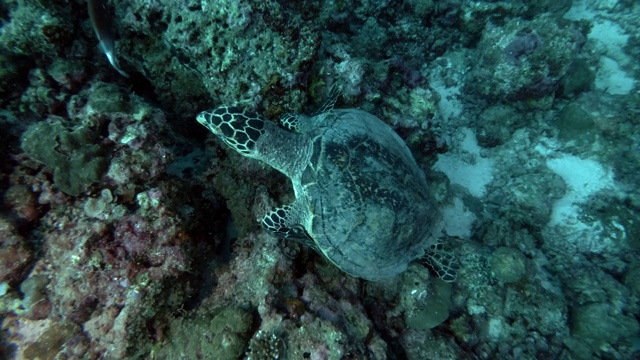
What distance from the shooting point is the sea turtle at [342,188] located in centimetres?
350

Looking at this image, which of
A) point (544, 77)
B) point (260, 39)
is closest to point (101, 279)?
point (260, 39)

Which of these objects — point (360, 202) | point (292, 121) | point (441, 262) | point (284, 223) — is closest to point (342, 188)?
point (360, 202)

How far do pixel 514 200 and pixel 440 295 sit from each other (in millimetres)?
2467

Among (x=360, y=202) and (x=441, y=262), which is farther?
(x=441, y=262)

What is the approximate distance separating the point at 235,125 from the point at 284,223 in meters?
1.30

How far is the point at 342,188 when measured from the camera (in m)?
3.51

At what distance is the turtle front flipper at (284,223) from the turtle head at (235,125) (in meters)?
0.83

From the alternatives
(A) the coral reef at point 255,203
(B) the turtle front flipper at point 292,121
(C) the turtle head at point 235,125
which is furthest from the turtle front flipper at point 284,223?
(B) the turtle front flipper at point 292,121

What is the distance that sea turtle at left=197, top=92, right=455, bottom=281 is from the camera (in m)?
3.50

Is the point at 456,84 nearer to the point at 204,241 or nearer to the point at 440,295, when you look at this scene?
the point at 440,295

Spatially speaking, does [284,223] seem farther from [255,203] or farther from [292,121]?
[292,121]

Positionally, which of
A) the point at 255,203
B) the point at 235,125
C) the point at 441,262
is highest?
the point at 235,125

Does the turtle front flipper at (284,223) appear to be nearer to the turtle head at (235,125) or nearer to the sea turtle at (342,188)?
the sea turtle at (342,188)

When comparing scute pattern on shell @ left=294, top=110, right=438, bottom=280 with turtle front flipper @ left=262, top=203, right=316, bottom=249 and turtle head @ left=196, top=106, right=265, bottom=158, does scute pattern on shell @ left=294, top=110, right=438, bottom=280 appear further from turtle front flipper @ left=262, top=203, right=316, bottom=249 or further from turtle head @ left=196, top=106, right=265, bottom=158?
turtle head @ left=196, top=106, right=265, bottom=158
